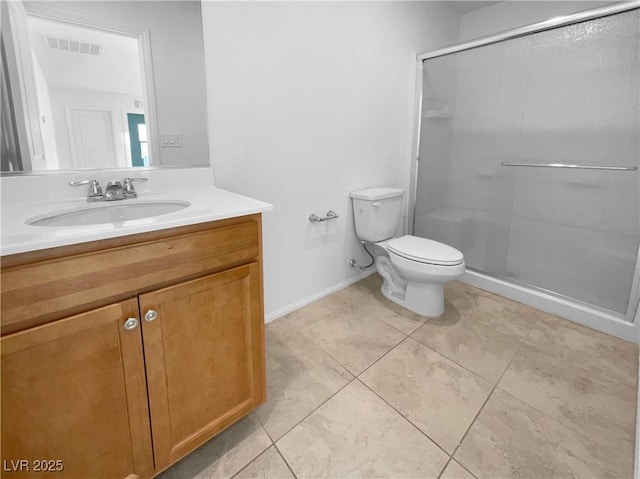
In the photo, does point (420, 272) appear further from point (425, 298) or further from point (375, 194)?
point (375, 194)

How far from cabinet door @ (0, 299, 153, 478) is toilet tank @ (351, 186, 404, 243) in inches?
61.3

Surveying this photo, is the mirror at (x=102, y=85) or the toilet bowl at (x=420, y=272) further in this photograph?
the toilet bowl at (x=420, y=272)

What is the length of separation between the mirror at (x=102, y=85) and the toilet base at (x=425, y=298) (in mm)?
1417

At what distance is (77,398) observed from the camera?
0.73 meters

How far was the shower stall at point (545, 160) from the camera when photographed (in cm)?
174

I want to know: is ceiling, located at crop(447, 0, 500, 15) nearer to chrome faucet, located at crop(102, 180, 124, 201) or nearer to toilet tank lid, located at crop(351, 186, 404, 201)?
toilet tank lid, located at crop(351, 186, 404, 201)

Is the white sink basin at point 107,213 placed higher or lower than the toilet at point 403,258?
higher

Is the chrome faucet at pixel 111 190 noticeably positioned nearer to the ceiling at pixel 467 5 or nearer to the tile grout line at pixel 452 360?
the tile grout line at pixel 452 360

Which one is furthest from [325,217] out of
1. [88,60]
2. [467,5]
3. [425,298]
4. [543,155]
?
[467,5]

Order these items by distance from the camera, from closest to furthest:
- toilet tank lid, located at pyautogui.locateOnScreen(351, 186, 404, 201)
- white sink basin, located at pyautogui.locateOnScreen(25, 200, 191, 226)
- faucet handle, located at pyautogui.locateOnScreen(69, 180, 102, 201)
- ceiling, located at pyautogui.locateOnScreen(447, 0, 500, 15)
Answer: white sink basin, located at pyautogui.locateOnScreen(25, 200, 191, 226), faucet handle, located at pyautogui.locateOnScreen(69, 180, 102, 201), toilet tank lid, located at pyautogui.locateOnScreen(351, 186, 404, 201), ceiling, located at pyautogui.locateOnScreen(447, 0, 500, 15)

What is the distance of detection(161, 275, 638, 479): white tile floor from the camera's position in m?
1.06

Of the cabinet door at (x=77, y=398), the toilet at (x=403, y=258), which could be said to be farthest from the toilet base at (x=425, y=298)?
the cabinet door at (x=77, y=398)

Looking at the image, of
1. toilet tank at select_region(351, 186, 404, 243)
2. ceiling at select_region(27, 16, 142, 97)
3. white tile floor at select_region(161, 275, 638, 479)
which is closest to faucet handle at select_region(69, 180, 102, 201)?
ceiling at select_region(27, 16, 142, 97)

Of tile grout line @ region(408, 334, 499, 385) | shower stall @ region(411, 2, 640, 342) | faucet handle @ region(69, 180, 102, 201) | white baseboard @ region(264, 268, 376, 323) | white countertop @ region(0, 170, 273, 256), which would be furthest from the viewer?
white baseboard @ region(264, 268, 376, 323)
